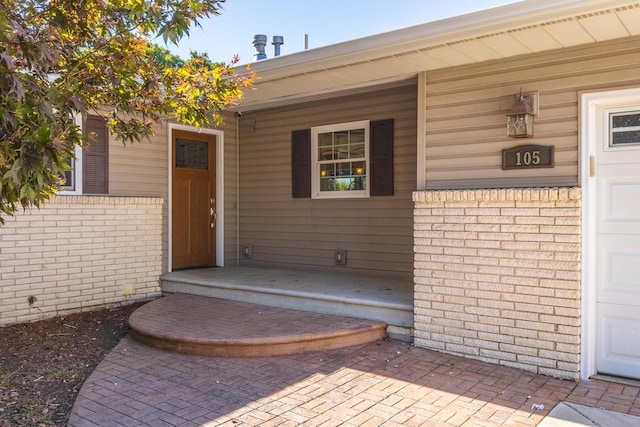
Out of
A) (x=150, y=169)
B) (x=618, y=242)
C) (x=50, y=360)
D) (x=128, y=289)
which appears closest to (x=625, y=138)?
(x=618, y=242)

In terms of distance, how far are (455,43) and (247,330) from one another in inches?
118

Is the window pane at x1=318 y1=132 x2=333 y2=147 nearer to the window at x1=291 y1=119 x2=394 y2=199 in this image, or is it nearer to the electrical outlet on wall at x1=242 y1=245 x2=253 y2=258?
the window at x1=291 y1=119 x2=394 y2=199

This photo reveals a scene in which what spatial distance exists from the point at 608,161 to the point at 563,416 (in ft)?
6.26

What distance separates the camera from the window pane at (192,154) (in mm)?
7133

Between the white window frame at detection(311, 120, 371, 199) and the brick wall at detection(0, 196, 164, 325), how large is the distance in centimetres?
213

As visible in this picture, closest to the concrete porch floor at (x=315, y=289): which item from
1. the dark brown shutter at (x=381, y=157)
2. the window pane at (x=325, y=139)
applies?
the dark brown shutter at (x=381, y=157)

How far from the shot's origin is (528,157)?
3.94 metres

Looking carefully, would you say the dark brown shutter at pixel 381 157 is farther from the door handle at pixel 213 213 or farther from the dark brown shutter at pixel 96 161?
the dark brown shutter at pixel 96 161

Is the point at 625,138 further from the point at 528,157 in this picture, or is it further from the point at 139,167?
the point at 139,167

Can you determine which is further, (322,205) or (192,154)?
(192,154)

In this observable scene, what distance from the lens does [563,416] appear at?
3047 millimetres

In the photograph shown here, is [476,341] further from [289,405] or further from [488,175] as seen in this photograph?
[289,405]

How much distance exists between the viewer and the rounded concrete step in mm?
4223

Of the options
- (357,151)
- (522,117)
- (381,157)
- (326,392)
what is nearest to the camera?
(326,392)
